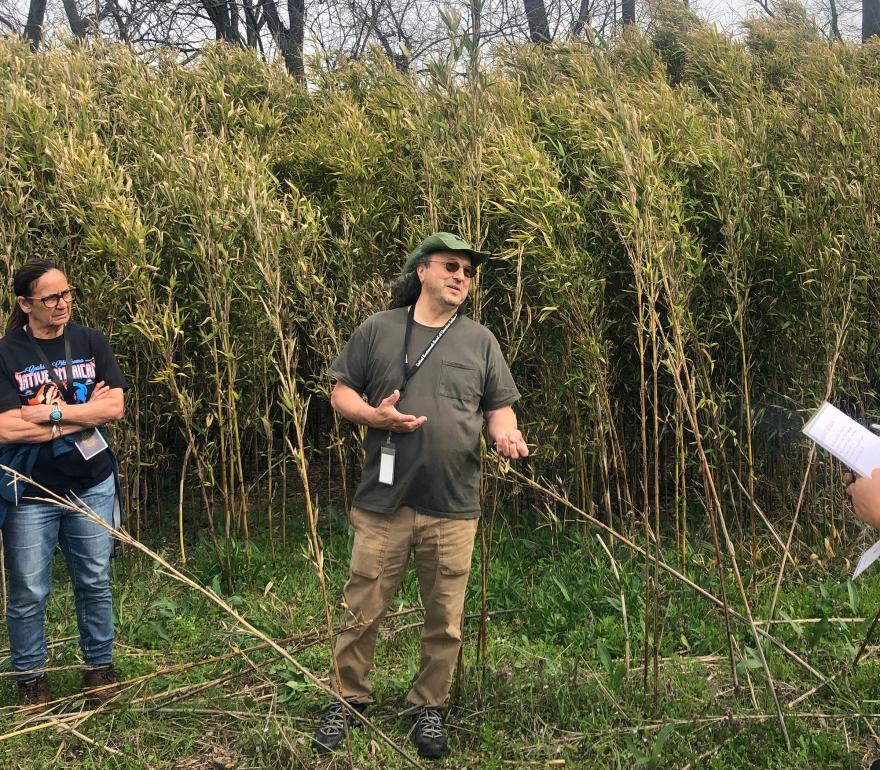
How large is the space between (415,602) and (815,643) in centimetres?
154

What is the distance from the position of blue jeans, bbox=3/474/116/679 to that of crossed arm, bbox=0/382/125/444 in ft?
0.67

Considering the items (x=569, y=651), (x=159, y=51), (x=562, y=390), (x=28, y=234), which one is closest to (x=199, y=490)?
(x=28, y=234)

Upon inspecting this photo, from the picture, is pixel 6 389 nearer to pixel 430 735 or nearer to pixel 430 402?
pixel 430 402

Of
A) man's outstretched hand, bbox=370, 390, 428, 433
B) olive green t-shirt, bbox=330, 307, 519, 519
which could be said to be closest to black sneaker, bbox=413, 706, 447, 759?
olive green t-shirt, bbox=330, 307, 519, 519

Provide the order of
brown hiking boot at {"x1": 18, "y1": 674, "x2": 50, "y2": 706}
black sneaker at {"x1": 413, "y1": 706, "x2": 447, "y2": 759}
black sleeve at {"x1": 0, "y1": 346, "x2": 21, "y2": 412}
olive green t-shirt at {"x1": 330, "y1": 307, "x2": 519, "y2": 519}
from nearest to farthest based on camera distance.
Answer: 1. olive green t-shirt at {"x1": 330, "y1": 307, "x2": 519, "y2": 519}
2. black sneaker at {"x1": 413, "y1": 706, "x2": 447, "y2": 759}
3. black sleeve at {"x1": 0, "y1": 346, "x2": 21, "y2": 412}
4. brown hiking boot at {"x1": 18, "y1": 674, "x2": 50, "y2": 706}

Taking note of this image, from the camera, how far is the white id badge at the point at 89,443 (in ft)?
8.26

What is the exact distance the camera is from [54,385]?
8.34ft

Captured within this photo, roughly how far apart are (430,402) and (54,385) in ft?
3.90

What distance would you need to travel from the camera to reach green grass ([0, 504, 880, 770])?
7.82 feet

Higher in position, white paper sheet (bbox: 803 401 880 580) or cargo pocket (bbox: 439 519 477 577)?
white paper sheet (bbox: 803 401 880 580)

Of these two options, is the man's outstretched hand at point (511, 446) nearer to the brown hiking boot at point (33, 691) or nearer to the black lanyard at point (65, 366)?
the black lanyard at point (65, 366)

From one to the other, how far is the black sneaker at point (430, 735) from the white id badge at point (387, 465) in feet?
2.34

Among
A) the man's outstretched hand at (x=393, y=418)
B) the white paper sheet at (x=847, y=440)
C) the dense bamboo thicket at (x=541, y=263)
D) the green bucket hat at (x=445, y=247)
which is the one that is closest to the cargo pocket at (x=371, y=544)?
the man's outstretched hand at (x=393, y=418)

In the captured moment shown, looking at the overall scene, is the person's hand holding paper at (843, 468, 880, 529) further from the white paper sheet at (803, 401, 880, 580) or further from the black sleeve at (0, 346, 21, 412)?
the black sleeve at (0, 346, 21, 412)
